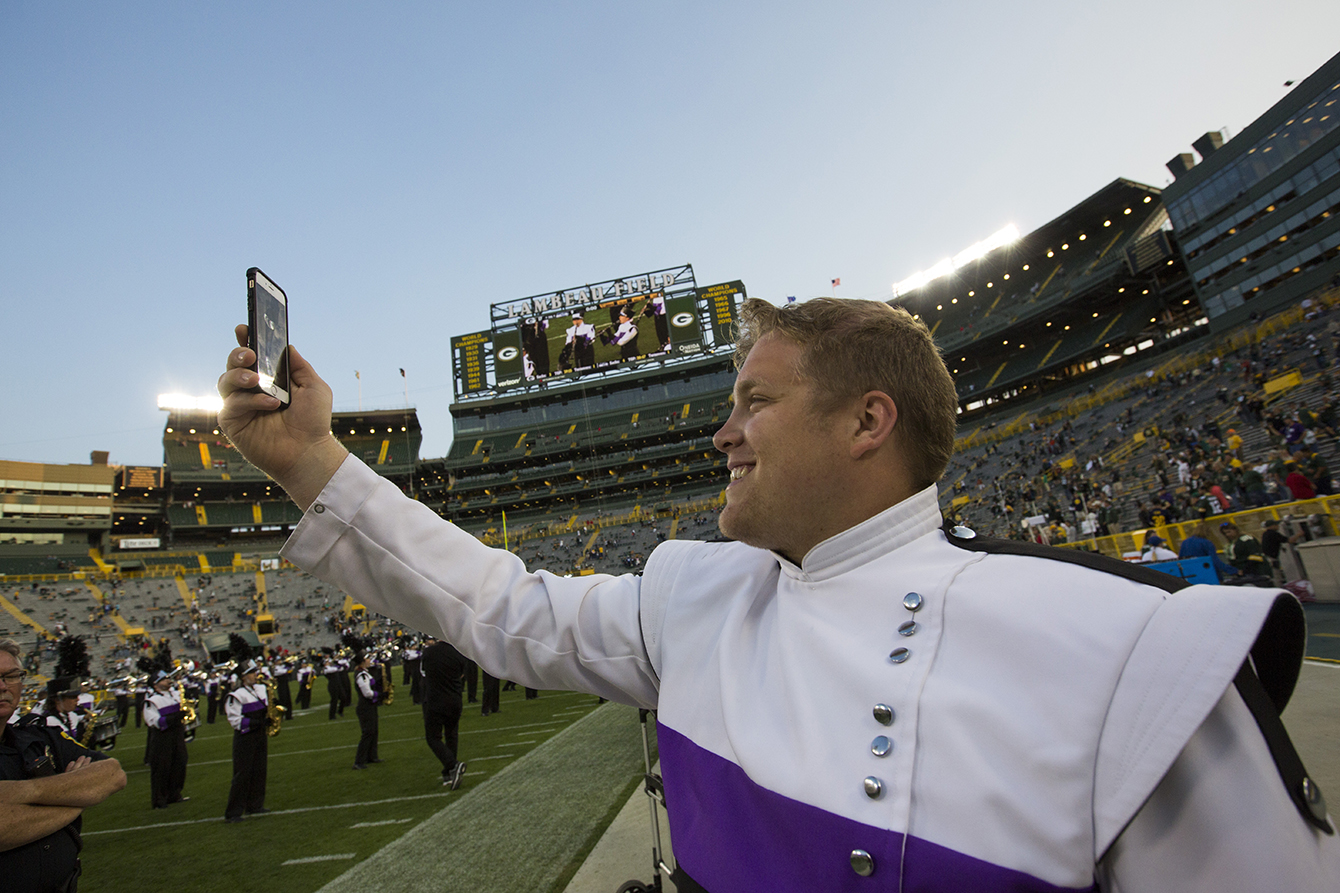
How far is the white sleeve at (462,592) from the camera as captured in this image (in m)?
1.36

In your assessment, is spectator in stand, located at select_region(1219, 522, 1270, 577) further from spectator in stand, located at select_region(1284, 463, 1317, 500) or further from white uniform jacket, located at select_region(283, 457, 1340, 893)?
Answer: white uniform jacket, located at select_region(283, 457, 1340, 893)

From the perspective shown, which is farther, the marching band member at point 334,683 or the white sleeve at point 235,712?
the marching band member at point 334,683

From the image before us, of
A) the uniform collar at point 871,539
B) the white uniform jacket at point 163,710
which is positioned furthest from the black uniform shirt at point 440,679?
the uniform collar at point 871,539

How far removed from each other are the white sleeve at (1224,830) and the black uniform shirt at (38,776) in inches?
144

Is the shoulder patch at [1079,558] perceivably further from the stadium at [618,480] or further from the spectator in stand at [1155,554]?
the spectator in stand at [1155,554]

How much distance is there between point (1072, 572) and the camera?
38.4 inches

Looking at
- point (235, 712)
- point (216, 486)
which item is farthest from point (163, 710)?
point (216, 486)

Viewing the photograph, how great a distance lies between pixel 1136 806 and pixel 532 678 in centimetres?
117

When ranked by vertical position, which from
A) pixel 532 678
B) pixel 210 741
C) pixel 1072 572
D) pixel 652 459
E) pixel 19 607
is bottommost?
pixel 210 741

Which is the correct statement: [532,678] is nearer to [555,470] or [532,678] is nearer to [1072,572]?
[1072,572]

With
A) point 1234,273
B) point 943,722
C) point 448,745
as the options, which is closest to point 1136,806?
point 943,722

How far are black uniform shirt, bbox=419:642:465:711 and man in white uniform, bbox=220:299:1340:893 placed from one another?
6954 millimetres

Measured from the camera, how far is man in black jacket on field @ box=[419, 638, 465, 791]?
759cm

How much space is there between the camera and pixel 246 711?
7.57 m
